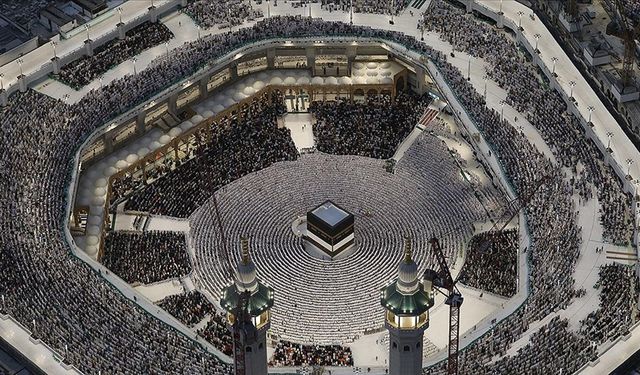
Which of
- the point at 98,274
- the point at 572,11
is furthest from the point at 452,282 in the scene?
the point at 572,11

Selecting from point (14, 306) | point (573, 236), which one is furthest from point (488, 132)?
point (14, 306)

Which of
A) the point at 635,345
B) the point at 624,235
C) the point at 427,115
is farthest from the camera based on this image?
the point at 427,115

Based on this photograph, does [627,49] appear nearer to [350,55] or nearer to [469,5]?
[469,5]

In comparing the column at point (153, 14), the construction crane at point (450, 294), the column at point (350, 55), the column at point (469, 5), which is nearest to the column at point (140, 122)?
the column at point (153, 14)

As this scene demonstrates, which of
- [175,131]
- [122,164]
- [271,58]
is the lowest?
[122,164]

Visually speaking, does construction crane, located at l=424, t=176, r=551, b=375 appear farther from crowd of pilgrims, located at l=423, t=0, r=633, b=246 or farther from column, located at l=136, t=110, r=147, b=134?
column, located at l=136, t=110, r=147, b=134

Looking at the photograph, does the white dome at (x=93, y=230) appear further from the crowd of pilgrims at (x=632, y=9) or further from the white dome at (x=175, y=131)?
the crowd of pilgrims at (x=632, y=9)

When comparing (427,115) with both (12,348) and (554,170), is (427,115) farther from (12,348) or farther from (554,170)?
(12,348)
